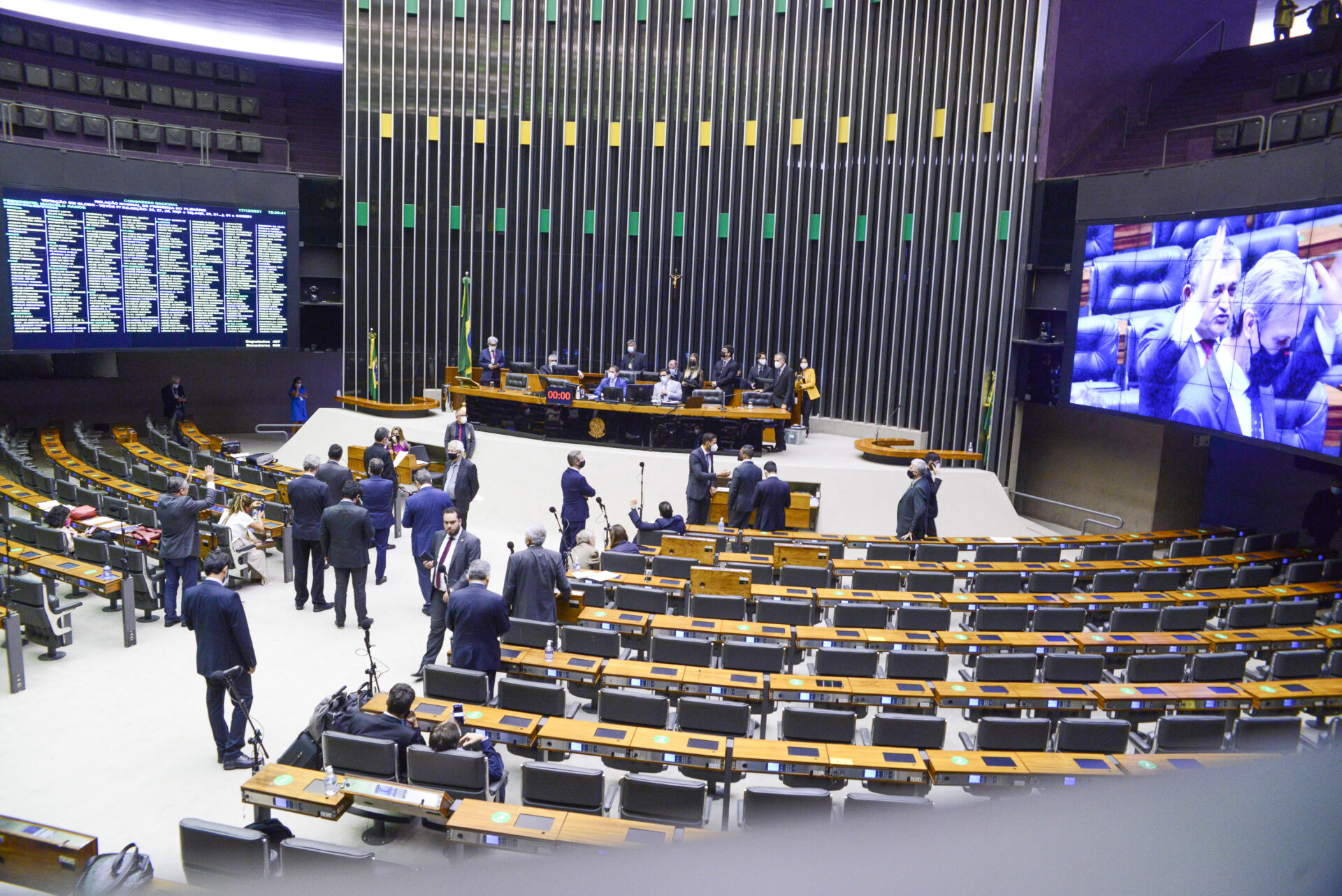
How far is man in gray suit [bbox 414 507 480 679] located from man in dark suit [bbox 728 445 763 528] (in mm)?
4072

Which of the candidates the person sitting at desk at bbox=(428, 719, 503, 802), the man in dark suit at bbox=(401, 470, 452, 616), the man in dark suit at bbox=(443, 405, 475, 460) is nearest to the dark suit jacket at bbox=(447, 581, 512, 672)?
the person sitting at desk at bbox=(428, 719, 503, 802)

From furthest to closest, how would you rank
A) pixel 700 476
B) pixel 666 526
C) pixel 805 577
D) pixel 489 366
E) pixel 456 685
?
1. pixel 489 366
2. pixel 700 476
3. pixel 666 526
4. pixel 805 577
5. pixel 456 685

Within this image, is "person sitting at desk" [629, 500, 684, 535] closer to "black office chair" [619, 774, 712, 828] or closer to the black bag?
"black office chair" [619, 774, 712, 828]

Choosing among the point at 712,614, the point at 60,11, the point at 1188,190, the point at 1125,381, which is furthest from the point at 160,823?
the point at 60,11

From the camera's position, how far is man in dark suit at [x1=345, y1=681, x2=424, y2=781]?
4934mm

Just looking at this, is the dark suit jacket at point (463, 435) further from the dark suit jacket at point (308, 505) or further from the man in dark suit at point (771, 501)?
the man in dark suit at point (771, 501)

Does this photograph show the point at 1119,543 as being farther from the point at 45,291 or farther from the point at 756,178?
the point at 45,291

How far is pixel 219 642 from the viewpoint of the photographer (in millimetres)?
5566

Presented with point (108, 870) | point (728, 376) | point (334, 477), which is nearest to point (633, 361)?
point (728, 376)

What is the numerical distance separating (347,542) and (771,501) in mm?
4749

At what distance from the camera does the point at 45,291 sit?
14016 millimetres

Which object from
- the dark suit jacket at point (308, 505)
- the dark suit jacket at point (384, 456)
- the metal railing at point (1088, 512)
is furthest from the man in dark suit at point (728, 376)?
Answer: the dark suit jacket at point (308, 505)

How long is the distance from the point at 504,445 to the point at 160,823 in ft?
A: 28.0

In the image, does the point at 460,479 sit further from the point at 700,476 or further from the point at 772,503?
the point at 772,503
